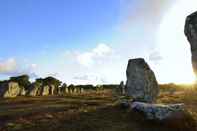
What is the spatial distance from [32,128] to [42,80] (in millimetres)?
95969

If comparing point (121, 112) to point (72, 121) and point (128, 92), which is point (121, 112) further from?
point (128, 92)

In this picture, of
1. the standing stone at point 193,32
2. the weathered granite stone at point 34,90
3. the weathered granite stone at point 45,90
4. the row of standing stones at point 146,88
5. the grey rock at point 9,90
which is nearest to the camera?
the standing stone at point 193,32

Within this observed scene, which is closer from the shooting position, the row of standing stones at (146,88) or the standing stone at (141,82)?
the row of standing stones at (146,88)

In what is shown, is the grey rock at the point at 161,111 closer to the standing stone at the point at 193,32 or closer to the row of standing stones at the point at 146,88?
the row of standing stones at the point at 146,88

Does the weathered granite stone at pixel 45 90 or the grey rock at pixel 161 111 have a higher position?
the weathered granite stone at pixel 45 90

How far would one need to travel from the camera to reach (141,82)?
3519cm

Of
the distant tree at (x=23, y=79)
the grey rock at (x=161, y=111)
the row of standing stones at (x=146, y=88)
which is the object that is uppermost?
the distant tree at (x=23, y=79)

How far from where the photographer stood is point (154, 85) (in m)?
35.2

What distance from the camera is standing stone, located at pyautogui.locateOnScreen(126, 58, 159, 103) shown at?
34875 millimetres

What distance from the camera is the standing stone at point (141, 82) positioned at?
34875 mm

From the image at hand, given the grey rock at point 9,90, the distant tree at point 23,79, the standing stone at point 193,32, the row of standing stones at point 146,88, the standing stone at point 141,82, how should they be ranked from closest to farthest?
the standing stone at point 193,32, the row of standing stones at point 146,88, the standing stone at point 141,82, the grey rock at point 9,90, the distant tree at point 23,79

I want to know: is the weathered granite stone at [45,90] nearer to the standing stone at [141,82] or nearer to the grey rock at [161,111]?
the standing stone at [141,82]

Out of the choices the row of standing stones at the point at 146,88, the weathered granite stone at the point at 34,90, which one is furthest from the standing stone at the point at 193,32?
the weathered granite stone at the point at 34,90

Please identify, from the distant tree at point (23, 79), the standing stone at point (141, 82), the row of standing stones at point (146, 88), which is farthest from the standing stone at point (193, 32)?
the distant tree at point (23, 79)
